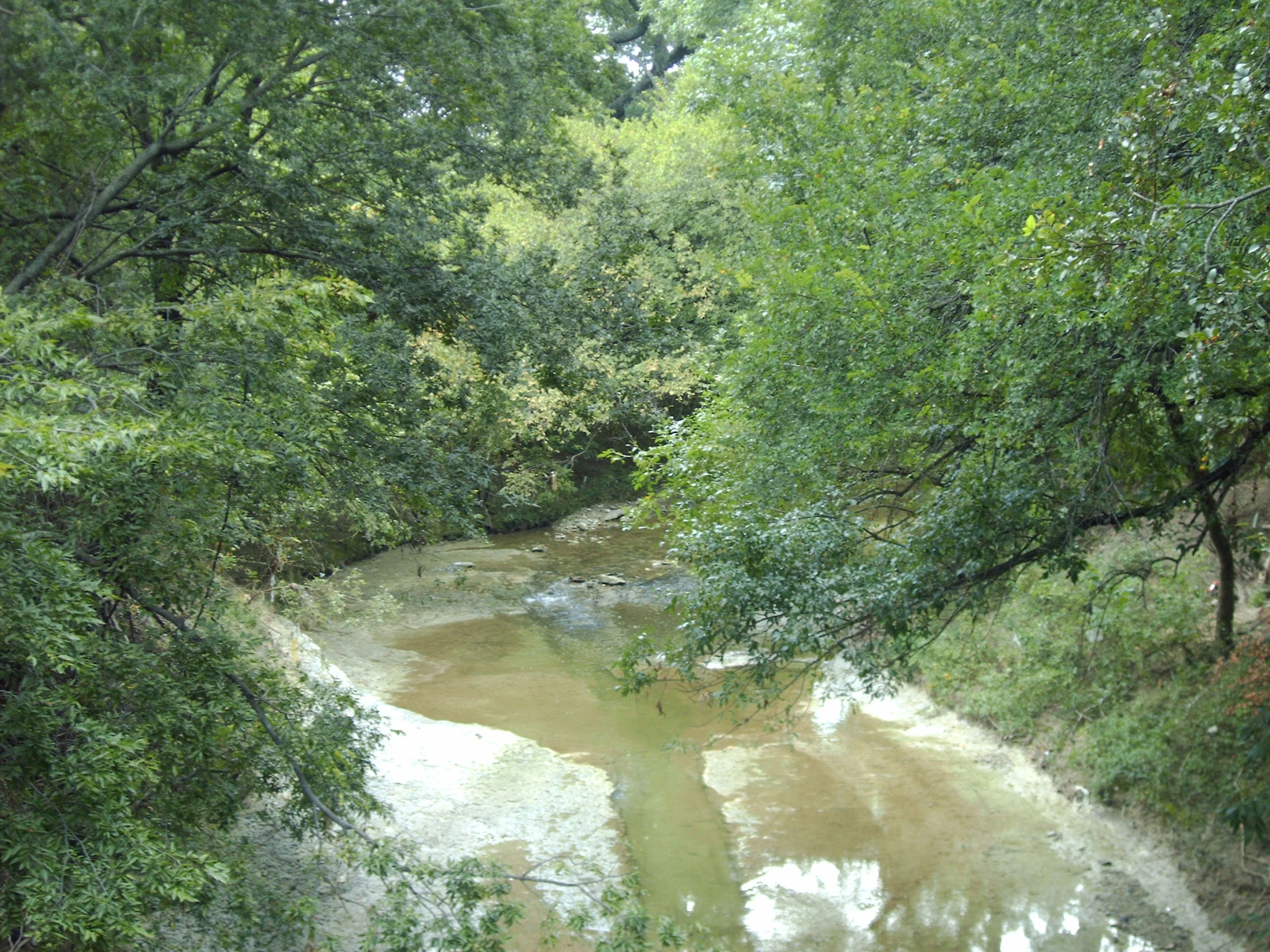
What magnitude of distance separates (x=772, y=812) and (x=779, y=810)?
0.09 meters

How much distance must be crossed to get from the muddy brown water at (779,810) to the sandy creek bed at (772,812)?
2cm

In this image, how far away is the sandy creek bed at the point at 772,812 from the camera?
26.7 feet

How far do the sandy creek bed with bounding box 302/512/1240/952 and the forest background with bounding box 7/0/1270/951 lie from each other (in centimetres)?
69

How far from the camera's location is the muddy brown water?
26.7ft

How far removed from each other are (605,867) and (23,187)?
7246 mm

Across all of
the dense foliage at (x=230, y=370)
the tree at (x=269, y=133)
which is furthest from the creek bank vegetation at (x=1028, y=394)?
the tree at (x=269, y=133)

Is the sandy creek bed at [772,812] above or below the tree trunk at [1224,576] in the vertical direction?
below

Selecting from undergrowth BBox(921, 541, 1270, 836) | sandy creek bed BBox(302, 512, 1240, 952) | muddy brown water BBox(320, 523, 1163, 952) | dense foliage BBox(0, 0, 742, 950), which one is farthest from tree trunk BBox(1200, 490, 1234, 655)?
dense foliage BBox(0, 0, 742, 950)

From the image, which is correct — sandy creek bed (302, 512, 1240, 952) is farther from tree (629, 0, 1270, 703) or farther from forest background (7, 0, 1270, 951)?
tree (629, 0, 1270, 703)

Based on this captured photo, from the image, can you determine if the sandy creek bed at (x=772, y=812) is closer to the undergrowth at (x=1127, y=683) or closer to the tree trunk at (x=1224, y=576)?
the undergrowth at (x=1127, y=683)

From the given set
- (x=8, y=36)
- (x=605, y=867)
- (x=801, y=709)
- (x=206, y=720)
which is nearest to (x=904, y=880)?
(x=605, y=867)

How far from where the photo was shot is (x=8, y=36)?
293 inches

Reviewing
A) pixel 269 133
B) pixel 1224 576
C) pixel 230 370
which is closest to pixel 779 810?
pixel 1224 576

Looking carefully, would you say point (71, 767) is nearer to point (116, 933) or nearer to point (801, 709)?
point (116, 933)
